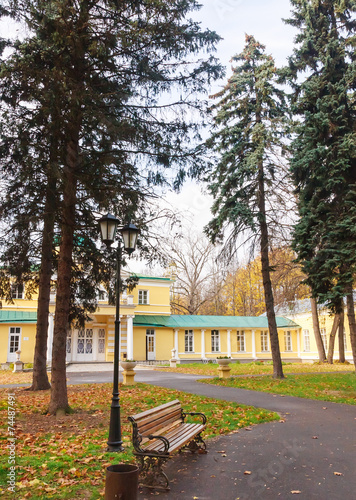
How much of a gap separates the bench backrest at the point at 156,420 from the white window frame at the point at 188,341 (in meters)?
28.0

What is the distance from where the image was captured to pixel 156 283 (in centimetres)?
3562

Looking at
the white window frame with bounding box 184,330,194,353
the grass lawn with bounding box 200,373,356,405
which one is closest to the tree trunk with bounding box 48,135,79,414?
the grass lawn with bounding box 200,373,356,405

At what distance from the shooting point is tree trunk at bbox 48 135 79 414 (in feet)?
28.3

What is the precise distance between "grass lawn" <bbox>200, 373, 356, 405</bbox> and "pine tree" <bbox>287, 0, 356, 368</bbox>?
1718 mm

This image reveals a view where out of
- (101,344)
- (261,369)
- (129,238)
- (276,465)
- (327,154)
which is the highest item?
(327,154)

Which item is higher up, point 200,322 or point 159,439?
point 200,322

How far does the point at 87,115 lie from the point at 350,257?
8.44 metres

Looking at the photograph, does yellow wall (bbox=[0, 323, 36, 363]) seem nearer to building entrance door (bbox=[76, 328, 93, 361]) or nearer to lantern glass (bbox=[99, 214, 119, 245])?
building entrance door (bbox=[76, 328, 93, 361])

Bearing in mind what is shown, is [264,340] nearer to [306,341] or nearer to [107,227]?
[306,341]

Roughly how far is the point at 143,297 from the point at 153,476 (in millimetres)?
30591

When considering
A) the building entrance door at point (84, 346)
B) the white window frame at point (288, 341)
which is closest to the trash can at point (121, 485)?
the building entrance door at point (84, 346)

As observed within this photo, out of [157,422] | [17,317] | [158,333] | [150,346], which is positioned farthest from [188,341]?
[157,422]

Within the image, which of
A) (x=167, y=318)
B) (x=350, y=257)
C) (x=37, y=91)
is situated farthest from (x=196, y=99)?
(x=167, y=318)

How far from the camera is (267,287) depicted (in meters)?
16.1
